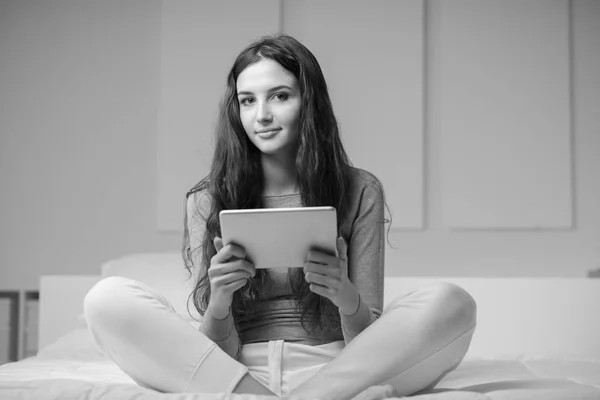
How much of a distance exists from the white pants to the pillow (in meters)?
1.22

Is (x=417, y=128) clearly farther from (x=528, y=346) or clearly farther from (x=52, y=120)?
(x=52, y=120)

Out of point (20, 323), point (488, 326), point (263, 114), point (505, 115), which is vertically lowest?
point (20, 323)

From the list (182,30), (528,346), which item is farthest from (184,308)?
(182,30)

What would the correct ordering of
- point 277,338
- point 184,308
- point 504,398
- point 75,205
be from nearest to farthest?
point 504,398 → point 277,338 → point 184,308 → point 75,205

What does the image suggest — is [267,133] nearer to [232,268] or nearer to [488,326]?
[232,268]

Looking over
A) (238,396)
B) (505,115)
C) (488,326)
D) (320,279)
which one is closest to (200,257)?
(320,279)

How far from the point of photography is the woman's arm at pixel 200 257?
169 cm

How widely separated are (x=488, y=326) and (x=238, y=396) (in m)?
1.77

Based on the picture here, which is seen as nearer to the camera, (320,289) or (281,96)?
(320,289)

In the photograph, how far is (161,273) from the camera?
297 cm

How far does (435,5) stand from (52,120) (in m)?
2.04

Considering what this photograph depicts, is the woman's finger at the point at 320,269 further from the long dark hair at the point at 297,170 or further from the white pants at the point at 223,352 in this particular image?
the long dark hair at the point at 297,170

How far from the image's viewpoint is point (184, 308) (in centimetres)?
278

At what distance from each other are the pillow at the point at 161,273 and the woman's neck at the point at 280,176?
98 cm
